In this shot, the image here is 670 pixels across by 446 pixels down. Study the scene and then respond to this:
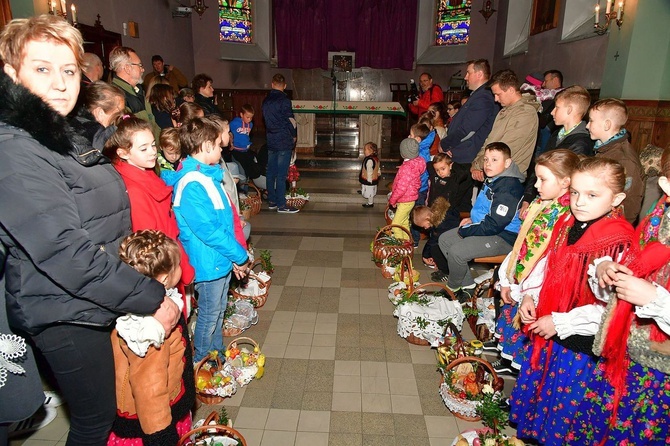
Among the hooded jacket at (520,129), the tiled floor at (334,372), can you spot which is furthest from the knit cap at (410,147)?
the tiled floor at (334,372)

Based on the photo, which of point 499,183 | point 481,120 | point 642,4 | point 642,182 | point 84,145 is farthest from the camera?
point 642,4

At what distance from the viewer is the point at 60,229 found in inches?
48.5

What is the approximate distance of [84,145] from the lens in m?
1.40

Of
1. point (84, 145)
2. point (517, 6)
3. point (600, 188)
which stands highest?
point (517, 6)

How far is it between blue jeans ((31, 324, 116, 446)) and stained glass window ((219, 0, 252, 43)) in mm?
12234

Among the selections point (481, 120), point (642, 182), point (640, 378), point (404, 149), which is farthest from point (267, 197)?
point (640, 378)

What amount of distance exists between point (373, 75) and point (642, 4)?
8.41 m

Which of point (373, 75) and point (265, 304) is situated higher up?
point (373, 75)

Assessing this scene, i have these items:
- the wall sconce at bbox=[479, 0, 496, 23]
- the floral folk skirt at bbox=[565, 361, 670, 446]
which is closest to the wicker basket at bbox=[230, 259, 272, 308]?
the floral folk skirt at bbox=[565, 361, 670, 446]

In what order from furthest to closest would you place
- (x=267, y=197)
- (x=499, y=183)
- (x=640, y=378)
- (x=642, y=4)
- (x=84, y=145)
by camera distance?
(x=267, y=197) < (x=642, y=4) < (x=499, y=183) < (x=640, y=378) < (x=84, y=145)

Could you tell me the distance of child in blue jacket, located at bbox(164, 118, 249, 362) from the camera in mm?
2322

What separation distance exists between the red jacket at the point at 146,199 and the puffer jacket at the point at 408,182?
2766 millimetres

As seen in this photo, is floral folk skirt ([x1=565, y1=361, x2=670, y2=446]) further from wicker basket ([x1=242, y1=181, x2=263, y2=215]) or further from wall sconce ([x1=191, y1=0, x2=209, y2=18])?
wall sconce ([x1=191, y1=0, x2=209, y2=18])

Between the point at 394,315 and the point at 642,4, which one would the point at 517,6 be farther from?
the point at 394,315
